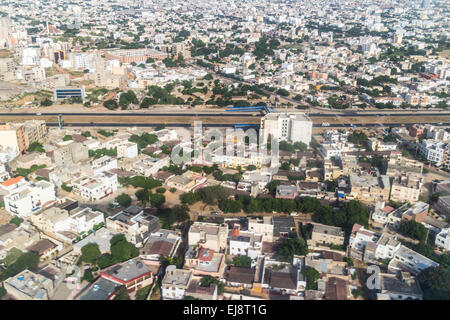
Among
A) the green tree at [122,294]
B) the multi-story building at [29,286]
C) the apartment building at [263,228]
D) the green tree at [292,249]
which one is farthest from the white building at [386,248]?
the multi-story building at [29,286]

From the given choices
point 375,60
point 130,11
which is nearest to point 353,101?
point 375,60

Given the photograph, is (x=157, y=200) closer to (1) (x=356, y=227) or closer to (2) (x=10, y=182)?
(2) (x=10, y=182)

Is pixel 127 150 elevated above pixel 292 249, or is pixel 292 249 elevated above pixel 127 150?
pixel 127 150

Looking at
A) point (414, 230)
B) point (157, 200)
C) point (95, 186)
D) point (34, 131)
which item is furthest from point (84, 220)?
point (414, 230)

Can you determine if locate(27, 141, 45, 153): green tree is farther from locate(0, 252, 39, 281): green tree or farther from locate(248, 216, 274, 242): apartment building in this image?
locate(248, 216, 274, 242): apartment building

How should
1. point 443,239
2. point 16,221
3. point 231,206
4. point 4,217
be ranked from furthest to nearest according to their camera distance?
point 231,206, point 4,217, point 16,221, point 443,239

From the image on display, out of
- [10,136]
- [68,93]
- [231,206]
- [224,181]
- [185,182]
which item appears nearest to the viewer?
[231,206]

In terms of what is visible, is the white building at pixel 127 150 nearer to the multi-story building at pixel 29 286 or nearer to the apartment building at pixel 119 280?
the apartment building at pixel 119 280
